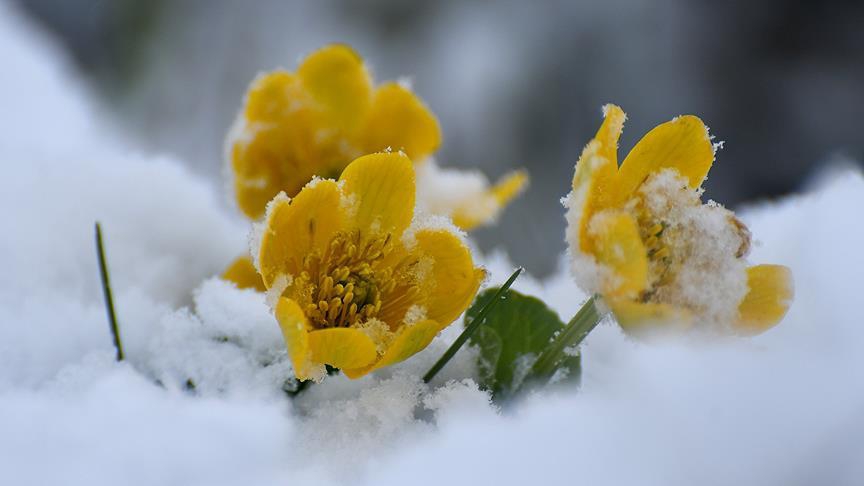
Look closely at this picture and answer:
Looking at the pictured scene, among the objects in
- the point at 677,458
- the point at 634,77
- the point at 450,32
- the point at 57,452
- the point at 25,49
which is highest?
the point at 634,77

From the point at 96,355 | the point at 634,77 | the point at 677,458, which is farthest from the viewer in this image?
the point at 634,77

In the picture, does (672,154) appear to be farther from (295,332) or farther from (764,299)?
(295,332)

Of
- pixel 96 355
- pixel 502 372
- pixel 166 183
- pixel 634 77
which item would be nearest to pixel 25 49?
pixel 166 183

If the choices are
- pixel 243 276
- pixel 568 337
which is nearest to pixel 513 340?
pixel 568 337

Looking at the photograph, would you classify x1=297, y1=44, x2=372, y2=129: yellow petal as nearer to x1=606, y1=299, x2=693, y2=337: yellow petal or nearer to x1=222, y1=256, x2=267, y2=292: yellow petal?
x1=222, y1=256, x2=267, y2=292: yellow petal

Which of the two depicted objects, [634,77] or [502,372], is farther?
[634,77]

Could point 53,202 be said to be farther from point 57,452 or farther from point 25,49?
point 25,49

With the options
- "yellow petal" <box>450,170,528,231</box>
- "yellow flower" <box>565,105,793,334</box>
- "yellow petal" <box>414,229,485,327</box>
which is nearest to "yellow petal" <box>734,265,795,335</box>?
"yellow flower" <box>565,105,793,334</box>
